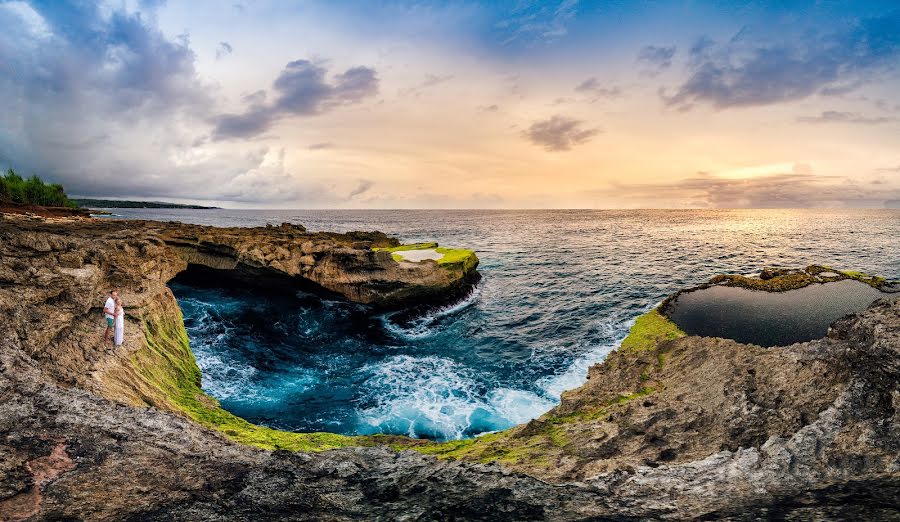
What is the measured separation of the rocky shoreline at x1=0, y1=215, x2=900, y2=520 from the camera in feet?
18.7

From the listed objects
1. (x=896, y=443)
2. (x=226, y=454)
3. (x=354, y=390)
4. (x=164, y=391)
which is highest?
(x=896, y=443)

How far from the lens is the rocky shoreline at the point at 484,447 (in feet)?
18.7

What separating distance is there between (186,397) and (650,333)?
21.6 metres

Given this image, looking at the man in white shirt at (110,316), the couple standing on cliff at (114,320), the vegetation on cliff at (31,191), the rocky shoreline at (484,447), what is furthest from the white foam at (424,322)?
the vegetation on cliff at (31,191)

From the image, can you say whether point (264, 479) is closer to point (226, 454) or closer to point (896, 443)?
point (226, 454)

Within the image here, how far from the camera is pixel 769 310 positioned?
84.5 feet

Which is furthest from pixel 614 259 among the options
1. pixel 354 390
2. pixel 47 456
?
pixel 47 456

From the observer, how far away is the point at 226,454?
7512mm

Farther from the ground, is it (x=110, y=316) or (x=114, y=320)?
(x=110, y=316)

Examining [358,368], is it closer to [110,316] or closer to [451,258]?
[110,316]

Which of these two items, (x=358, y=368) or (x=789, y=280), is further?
(x=789, y=280)

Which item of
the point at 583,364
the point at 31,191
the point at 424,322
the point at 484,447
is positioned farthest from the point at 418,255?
the point at 31,191

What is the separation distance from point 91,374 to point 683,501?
14221mm

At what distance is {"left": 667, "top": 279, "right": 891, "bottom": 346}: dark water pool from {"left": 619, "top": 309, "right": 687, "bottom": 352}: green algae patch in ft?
3.50
